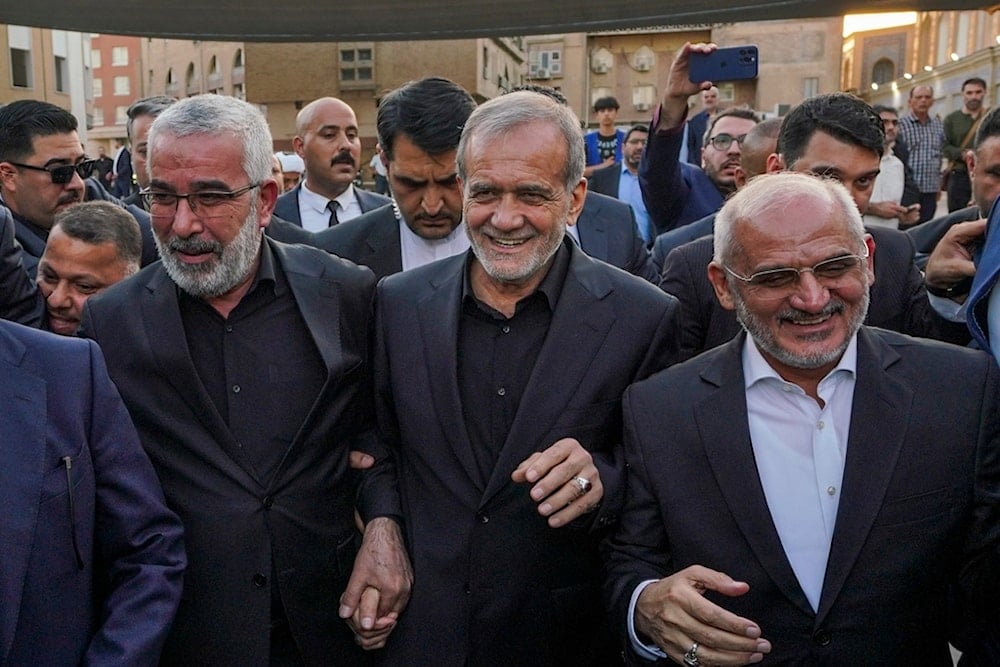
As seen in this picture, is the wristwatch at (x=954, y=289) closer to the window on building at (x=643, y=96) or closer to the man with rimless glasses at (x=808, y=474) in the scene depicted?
the man with rimless glasses at (x=808, y=474)

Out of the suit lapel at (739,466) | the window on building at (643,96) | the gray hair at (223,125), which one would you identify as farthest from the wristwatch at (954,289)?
the window on building at (643,96)

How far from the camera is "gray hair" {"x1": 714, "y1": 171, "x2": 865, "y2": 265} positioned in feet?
7.75

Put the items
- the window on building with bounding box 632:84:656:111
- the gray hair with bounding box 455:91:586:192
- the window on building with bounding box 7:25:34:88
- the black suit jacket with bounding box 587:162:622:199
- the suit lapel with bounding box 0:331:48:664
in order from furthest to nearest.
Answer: the window on building with bounding box 632:84:656:111 → the window on building with bounding box 7:25:34:88 → the black suit jacket with bounding box 587:162:622:199 → the gray hair with bounding box 455:91:586:192 → the suit lapel with bounding box 0:331:48:664

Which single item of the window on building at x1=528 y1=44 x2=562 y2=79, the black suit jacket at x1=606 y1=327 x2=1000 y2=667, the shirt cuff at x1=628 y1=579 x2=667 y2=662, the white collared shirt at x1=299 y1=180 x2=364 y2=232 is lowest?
the shirt cuff at x1=628 y1=579 x2=667 y2=662

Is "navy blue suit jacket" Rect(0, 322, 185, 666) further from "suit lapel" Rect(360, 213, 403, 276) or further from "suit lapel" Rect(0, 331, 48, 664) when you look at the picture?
"suit lapel" Rect(360, 213, 403, 276)

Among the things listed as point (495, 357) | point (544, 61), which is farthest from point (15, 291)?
point (544, 61)

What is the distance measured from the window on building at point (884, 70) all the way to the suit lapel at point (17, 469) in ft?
228

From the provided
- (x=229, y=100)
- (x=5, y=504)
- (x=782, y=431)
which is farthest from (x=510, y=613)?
(x=229, y=100)

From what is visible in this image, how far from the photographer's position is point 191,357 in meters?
2.58

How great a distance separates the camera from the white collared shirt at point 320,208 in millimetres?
6199

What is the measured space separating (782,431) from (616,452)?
45 cm

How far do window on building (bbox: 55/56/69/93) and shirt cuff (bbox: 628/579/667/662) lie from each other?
41.2 meters

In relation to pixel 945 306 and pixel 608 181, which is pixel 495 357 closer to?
pixel 945 306

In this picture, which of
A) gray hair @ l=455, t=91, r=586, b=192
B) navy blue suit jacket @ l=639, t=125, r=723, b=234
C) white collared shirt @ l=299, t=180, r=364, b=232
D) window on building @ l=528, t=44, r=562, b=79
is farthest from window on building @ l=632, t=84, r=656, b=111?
gray hair @ l=455, t=91, r=586, b=192
